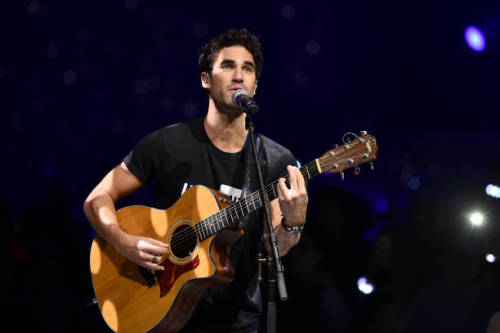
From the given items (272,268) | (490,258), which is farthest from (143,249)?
(490,258)

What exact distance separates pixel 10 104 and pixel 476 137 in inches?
158

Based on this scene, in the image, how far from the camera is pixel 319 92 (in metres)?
4.00

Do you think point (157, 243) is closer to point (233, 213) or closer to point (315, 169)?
point (233, 213)

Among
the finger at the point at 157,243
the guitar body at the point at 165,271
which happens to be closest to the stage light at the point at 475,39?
the guitar body at the point at 165,271

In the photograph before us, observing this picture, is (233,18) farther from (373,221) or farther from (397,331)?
(397,331)

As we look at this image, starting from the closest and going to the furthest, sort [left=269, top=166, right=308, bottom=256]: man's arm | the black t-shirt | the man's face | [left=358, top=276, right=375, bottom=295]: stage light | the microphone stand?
the microphone stand, [left=269, top=166, right=308, bottom=256]: man's arm, the black t-shirt, the man's face, [left=358, top=276, right=375, bottom=295]: stage light

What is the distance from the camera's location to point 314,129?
13.1 ft

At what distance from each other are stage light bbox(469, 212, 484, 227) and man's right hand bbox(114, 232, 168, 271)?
2504 mm

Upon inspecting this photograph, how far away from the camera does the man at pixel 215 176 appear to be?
241 centimetres

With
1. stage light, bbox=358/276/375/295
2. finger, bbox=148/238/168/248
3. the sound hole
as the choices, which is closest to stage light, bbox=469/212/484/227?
stage light, bbox=358/276/375/295

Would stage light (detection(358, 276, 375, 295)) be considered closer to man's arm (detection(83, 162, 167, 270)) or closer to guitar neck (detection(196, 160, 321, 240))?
guitar neck (detection(196, 160, 321, 240))

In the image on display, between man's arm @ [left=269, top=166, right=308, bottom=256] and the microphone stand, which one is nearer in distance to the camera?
the microphone stand

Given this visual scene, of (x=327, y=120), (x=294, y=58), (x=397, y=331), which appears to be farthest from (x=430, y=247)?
(x=294, y=58)

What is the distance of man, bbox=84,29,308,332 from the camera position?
2410 millimetres
